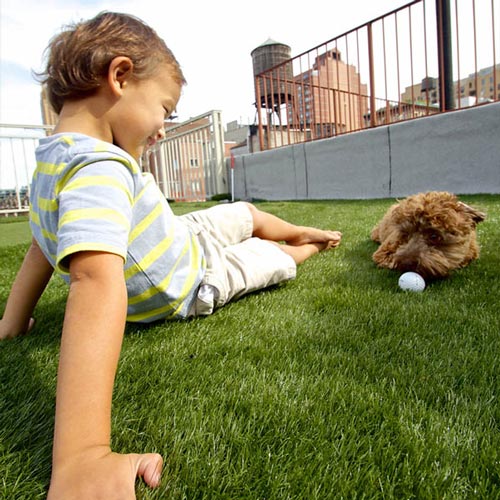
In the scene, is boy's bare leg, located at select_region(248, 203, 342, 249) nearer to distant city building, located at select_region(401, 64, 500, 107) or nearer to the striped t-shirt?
the striped t-shirt

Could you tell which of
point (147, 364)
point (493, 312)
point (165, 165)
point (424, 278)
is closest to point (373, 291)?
point (424, 278)

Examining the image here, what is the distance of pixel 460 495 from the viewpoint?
554 mm

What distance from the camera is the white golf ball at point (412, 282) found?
154 centimetres

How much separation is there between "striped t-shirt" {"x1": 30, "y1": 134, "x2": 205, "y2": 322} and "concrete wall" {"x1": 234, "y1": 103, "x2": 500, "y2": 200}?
495cm

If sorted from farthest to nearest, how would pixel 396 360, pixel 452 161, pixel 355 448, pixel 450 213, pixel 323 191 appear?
1. pixel 323 191
2. pixel 452 161
3. pixel 450 213
4. pixel 396 360
5. pixel 355 448

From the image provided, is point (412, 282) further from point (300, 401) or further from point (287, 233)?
point (300, 401)

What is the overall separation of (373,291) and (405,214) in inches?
→ 24.1

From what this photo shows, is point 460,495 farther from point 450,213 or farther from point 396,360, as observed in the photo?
point 450,213

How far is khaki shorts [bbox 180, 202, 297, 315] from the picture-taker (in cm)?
137

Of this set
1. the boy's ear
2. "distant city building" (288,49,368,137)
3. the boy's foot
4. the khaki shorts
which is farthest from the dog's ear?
"distant city building" (288,49,368,137)

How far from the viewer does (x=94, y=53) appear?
0.98 m

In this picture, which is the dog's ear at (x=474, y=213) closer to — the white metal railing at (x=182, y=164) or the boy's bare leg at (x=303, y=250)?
the boy's bare leg at (x=303, y=250)

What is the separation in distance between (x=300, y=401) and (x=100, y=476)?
0.40m

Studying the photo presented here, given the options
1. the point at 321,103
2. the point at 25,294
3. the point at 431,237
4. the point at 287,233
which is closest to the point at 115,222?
the point at 25,294
